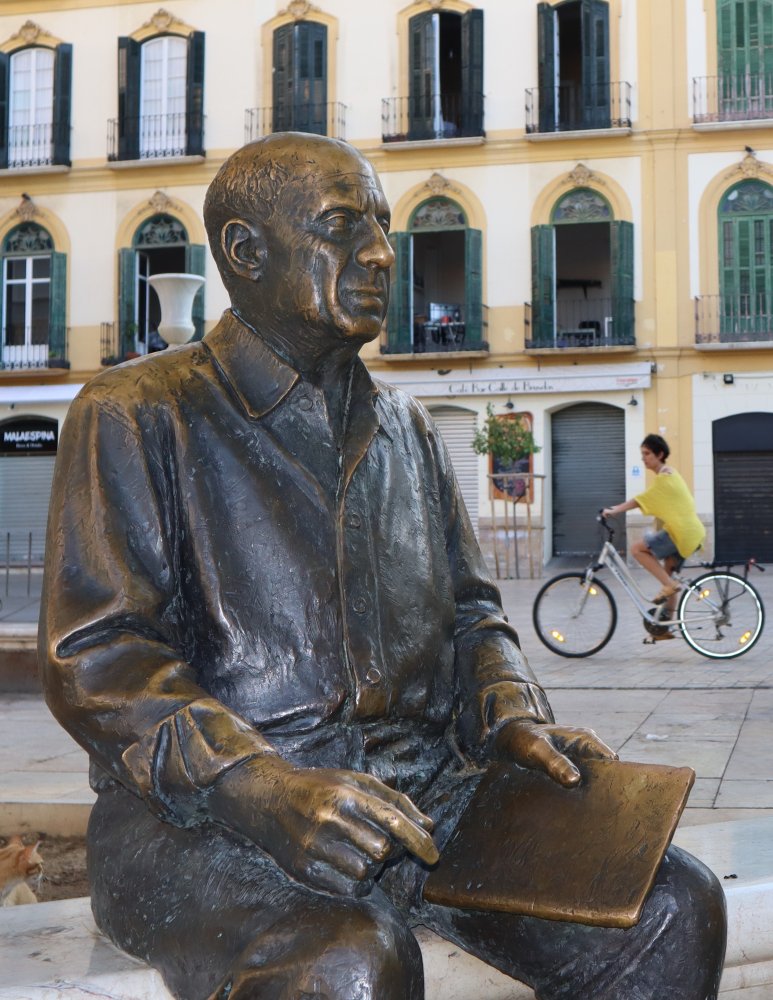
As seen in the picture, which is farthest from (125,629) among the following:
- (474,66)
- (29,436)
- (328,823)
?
(29,436)

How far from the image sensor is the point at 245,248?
205 cm

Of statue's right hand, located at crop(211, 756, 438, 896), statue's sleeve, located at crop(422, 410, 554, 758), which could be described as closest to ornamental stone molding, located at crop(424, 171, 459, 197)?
statue's sleeve, located at crop(422, 410, 554, 758)

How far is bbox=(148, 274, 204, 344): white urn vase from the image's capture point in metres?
12.1

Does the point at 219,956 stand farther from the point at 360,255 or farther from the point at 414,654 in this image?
the point at 360,255

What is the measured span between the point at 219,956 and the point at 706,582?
29.7ft

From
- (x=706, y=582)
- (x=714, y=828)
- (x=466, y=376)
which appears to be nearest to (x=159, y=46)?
(x=466, y=376)

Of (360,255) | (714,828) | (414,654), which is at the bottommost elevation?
(714,828)

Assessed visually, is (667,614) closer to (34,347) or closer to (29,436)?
(29,436)

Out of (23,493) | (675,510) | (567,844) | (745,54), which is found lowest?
(567,844)

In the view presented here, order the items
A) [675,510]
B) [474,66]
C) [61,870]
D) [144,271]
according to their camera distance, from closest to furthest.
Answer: [61,870] → [675,510] → [474,66] → [144,271]

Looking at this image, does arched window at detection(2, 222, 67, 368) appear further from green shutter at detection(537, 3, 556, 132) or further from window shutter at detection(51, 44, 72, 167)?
green shutter at detection(537, 3, 556, 132)

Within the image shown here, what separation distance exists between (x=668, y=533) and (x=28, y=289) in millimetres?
19337

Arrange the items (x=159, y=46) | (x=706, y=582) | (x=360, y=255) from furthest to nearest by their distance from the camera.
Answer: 1. (x=159, y=46)
2. (x=706, y=582)
3. (x=360, y=255)

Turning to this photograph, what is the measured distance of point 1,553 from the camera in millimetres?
25484
